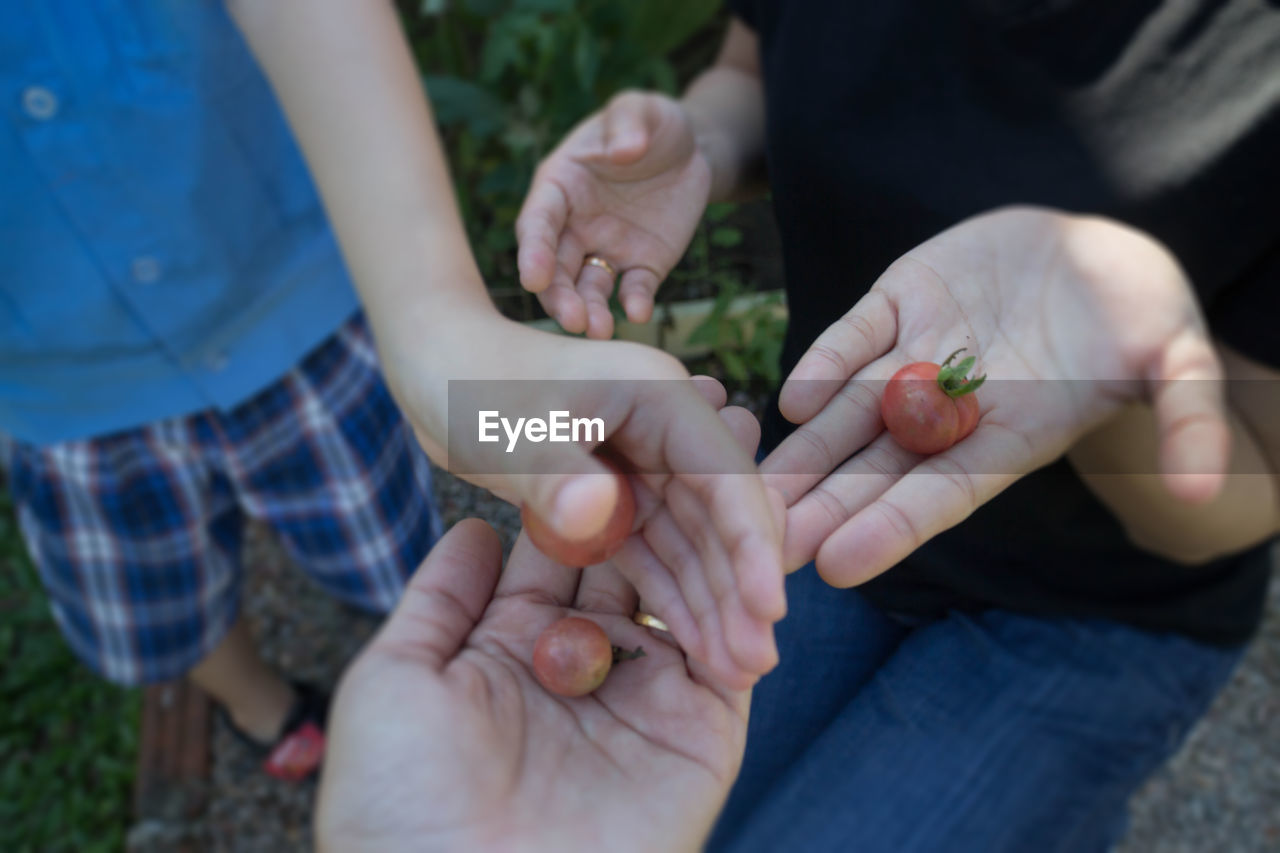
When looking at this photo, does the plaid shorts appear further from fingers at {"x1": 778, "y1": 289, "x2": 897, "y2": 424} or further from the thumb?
fingers at {"x1": 778, "y1": 289, "x2": 897, "y2": 424}

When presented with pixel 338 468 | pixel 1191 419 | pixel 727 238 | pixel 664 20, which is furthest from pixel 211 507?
pixel 1191 419

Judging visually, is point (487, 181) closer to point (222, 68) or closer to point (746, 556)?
point (222, 68)

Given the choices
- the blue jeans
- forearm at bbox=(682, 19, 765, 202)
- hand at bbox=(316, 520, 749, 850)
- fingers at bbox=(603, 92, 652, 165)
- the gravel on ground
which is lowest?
the gravel on ground

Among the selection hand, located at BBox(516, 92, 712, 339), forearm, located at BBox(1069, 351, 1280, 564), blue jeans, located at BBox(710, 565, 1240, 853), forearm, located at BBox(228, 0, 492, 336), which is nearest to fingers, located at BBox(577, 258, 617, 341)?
hand, located at BBox(516, 92, 712, 339)

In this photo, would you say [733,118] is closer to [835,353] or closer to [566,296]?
[566,296]

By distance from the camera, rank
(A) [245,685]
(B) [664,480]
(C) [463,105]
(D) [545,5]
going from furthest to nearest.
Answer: (A) [245,685] < (C) [463,105] < (D) [545,5] < (B) [664,480]

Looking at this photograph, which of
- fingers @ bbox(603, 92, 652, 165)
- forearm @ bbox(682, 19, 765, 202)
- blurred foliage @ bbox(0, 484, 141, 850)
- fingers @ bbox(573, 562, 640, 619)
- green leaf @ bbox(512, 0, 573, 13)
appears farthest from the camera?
blurred foliage @ bbox(0, 484, 141, 850)

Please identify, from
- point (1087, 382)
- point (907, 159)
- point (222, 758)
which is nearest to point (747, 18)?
point (907, 159)

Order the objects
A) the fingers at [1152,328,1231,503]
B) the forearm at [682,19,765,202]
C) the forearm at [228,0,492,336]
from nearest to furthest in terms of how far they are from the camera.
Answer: the fingers at [1152,328,1231,503] → the forearm at [228,0,492,336] → the forearm at [682,19,765,202]
